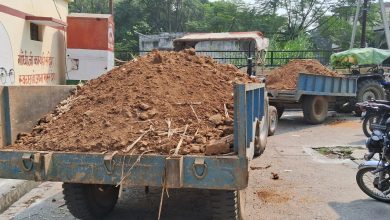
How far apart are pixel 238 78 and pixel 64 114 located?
80.3 inches

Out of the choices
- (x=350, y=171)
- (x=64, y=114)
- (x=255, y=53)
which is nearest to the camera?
(x=64, y=114)

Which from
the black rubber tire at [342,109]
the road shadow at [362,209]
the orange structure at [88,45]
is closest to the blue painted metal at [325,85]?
the black rubber tire at [342,109]

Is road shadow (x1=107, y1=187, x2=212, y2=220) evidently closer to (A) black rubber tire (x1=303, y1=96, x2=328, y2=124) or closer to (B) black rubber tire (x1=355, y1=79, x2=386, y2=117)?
(A) black rubber tire (x1=303, y1=96, x2=328, y2=124)

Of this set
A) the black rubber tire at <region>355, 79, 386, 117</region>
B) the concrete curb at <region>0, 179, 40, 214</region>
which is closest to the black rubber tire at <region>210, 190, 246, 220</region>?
the concrete curb at <region>0, 179, 40, 214</region>

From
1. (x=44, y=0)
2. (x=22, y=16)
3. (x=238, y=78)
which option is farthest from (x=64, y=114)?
(x=44, y=0)

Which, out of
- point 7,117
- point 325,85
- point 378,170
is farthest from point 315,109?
point 7,117

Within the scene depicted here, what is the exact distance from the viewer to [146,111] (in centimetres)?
423

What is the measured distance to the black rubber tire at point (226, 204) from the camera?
12.6ft

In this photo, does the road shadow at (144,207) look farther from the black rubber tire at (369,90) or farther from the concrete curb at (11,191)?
the black rubber tire at (369,90)

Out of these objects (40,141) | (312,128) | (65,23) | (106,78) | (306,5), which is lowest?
(312,128)

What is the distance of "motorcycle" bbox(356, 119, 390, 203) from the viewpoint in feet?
17.4

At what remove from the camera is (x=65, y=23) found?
11.2 meters

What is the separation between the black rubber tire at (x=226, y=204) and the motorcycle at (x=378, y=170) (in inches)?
90.3

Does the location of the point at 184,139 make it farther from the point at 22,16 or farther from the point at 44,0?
the point at 44,0
